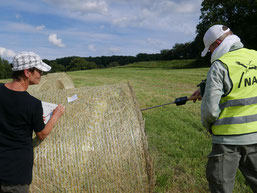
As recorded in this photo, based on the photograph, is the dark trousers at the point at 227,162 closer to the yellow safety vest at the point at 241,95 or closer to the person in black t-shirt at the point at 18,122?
the yellow safety vest at the point at 241,95

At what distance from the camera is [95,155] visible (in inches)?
112

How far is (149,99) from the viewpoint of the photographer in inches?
363

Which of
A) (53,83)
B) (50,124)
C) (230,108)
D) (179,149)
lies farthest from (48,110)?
(53,83)

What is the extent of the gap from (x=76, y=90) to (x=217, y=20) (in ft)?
130

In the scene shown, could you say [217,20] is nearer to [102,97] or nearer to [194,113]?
[194,113]

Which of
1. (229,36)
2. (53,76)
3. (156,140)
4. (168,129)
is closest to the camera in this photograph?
(229,36)

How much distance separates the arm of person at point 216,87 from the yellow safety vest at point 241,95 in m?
0.05

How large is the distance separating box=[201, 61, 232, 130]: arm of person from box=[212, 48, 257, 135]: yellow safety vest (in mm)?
50

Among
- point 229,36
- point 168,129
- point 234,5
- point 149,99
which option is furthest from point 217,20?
point 229,36

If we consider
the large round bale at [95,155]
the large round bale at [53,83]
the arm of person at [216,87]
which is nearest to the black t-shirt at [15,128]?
the large round bale at [95,155]

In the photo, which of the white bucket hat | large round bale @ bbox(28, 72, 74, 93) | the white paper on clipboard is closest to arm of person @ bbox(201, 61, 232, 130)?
the white bucket hat

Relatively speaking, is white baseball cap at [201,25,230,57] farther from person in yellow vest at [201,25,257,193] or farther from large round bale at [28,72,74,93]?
large round bale at [28,72,74,93]

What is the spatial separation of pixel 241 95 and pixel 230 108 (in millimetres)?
179

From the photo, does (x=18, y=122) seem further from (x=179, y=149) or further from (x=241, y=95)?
(x=179, y=149)
